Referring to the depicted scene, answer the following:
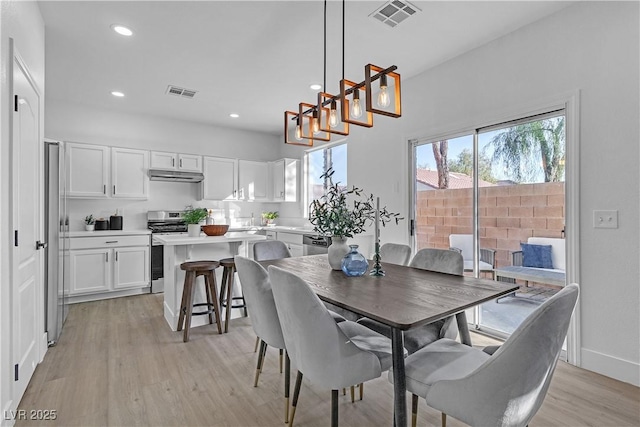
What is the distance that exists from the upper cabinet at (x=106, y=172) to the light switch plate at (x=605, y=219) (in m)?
5.29

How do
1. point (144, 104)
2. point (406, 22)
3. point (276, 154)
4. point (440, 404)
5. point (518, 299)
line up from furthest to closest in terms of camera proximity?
1. point (276, 154)
2. point (144, 104)
3. point (518, 299)
4. point (406, 22)
5. point (440, 404)

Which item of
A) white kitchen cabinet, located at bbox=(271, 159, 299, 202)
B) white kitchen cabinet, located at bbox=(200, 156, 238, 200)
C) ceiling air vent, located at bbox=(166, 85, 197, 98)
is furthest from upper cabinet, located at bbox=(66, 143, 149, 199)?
white kitchen cabinet, located at bbox=(271, 159, 299, 202)

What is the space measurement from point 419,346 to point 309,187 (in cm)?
427

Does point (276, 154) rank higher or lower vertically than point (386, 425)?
higher

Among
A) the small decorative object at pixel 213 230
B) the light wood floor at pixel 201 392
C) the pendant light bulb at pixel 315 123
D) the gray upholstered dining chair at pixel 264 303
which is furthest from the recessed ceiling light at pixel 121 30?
the light wood floor at pixel 201 392

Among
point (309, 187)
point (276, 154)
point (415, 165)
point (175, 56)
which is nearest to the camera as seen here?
point (175, 56)

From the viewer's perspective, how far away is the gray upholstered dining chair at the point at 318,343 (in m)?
Result: 1.39

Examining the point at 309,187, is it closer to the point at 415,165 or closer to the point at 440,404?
the point at 415,165

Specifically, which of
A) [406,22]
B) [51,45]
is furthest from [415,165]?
[51,45]

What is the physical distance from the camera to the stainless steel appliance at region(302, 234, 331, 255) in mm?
4354

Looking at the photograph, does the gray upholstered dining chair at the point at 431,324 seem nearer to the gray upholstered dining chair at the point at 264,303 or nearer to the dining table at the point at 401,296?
the dining table at the point at 401,296

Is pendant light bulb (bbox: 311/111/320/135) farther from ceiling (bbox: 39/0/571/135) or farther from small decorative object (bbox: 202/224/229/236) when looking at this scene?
small decorative object (bbox: 202/224/229/236)

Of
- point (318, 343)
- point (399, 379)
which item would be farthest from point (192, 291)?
point (399, 379)

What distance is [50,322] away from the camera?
111 inches
